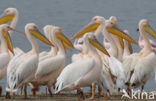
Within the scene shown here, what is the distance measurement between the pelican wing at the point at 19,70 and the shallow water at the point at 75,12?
511 inches

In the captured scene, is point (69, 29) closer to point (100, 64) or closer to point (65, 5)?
point (65, 5)

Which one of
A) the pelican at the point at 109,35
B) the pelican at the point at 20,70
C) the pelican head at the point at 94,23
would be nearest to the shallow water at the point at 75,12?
the pelican head at the point at 94,23

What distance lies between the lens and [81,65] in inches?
407

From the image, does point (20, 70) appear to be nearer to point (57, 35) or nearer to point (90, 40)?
point (90, 40)

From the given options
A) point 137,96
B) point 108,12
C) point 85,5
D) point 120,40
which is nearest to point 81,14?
point 108,12

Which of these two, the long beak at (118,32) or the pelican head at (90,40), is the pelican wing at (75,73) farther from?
the long beak at (118,32)

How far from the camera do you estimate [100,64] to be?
34.2 feet

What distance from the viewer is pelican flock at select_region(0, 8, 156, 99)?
1038cm

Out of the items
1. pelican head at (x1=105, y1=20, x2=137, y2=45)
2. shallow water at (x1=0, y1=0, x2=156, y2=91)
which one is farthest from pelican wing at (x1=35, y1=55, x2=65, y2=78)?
shallow water at (x1=0, y1=0, x2=156, y2=91)

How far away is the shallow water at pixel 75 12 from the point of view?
29.6 meters

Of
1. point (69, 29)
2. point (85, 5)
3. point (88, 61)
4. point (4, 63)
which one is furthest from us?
point (85, 5)

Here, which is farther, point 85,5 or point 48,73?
point 85,5

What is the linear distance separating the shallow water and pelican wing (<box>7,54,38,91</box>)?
1298 centimetres

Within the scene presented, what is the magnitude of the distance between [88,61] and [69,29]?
17.5 meters
